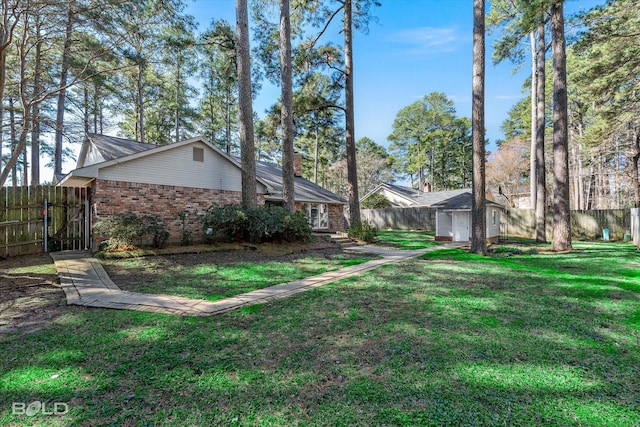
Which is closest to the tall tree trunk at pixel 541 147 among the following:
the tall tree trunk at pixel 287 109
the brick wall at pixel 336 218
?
the brick wall at pixel 336 218

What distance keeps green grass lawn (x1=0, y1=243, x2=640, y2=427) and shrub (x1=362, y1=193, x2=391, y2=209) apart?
947 inches

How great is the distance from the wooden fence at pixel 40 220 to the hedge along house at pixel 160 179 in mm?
562

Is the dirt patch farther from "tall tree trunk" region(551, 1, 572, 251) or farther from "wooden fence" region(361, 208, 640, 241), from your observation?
"wooden fence" region(361, 208, 640, 241)

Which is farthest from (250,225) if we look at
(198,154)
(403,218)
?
(403,218)

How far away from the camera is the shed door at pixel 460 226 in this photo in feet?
53.0

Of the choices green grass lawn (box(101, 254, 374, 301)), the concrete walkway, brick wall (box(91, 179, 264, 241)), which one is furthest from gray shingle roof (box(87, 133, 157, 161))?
the concrete walkway

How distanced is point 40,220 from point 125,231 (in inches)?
107

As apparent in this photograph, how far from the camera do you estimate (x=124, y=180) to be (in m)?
9.85

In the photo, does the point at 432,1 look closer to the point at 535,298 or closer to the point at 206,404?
the point at 535,298

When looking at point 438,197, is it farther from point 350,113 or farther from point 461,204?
point 350,113

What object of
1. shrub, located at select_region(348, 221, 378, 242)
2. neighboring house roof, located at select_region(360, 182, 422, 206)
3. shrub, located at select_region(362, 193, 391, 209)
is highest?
neighboring house roof, located at select_region(360, 182, 422, 206)

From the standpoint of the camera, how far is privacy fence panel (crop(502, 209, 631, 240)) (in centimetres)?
1666

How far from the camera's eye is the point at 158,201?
34.7ft

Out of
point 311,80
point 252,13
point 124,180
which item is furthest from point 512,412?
point 252,13
